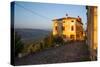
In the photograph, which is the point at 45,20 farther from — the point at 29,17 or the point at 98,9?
the point at 98,9

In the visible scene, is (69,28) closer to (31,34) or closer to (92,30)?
(92,30)

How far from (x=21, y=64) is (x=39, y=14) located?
25.3 inches

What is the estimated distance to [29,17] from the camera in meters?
2.55

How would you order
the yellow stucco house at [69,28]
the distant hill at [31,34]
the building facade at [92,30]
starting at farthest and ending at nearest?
the building facade at [92,30], the yellow stucco house at [69,28], the distant hill at [31,34]

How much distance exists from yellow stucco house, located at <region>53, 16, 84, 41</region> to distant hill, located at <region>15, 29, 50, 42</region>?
145 mm

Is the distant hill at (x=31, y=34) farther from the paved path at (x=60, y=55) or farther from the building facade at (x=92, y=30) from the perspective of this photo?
the building facade at (x=92, y=30)

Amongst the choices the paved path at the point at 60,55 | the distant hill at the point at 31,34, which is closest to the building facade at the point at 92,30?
the paved path at the point at 60,55

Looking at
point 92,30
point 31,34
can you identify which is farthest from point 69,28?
point 31,34

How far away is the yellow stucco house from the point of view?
2.69 meters

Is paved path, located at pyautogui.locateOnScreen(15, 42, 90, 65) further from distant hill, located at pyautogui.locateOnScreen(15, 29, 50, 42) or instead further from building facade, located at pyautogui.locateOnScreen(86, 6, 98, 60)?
distant hill, located at pyautogui.locateOnScreen(15, 29, 50, 42)

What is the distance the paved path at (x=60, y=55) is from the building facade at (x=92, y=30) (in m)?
0.09

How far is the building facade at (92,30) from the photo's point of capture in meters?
2.88

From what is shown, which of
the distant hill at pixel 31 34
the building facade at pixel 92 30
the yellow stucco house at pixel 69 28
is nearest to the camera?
the distant hill at pixel 31 34

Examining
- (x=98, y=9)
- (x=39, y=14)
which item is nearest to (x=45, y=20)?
(x=39, y=14)
